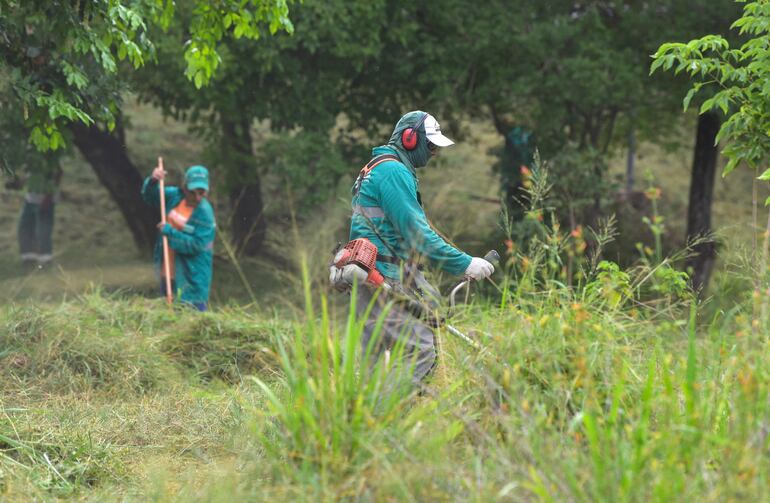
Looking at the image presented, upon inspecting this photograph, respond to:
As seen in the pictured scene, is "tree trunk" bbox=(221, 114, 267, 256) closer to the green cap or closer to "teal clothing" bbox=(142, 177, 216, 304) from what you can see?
"teal clothing" bbox=(142, 177, 216, 304)

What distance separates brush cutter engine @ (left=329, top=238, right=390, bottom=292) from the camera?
5.75 metres

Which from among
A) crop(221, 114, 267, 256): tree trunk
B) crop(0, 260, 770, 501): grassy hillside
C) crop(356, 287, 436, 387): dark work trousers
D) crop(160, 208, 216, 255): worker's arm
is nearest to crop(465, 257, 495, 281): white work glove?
crop(0, 260, 770, 501): grassy hillside

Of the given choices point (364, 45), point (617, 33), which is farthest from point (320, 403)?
point (617, 33)

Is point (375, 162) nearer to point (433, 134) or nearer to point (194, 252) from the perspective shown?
point (433, 134)

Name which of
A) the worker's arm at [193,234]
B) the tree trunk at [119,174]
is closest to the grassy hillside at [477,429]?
the worker's arm at [193,234]

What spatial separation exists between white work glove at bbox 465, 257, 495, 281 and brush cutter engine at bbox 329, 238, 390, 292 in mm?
443

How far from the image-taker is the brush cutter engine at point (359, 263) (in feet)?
18.9

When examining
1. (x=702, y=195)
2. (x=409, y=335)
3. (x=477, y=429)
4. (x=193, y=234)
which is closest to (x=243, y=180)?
(x=193, y=234)

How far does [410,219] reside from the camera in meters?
5.81

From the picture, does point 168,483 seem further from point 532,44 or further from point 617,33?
point 617,33

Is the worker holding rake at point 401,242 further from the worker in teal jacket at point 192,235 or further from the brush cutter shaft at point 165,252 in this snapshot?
the brush cutter shaft at point 165,252

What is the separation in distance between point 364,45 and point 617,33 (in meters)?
→ 3.37

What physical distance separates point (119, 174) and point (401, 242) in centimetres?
1152

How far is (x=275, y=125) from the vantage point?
50.0 ft
